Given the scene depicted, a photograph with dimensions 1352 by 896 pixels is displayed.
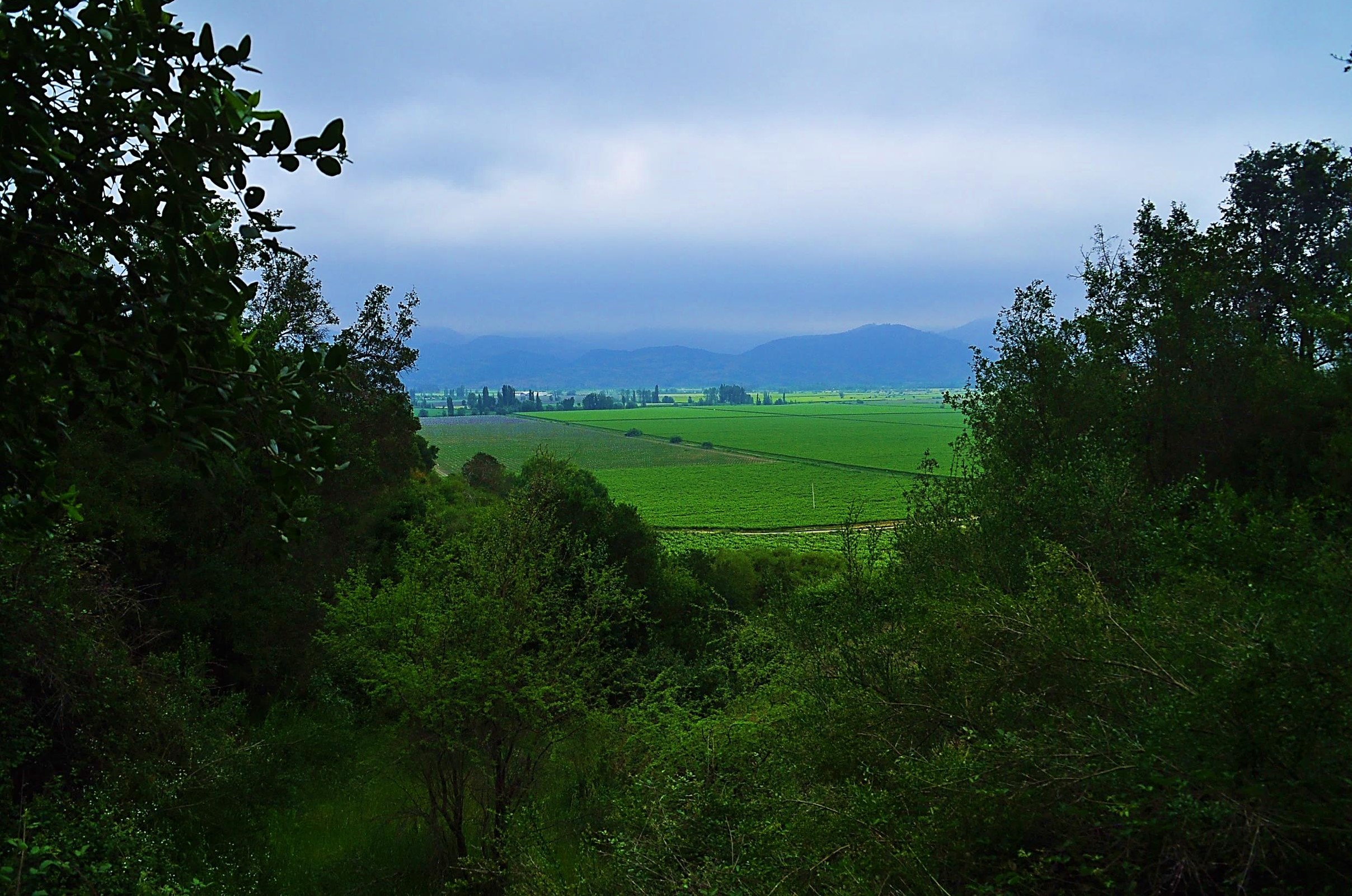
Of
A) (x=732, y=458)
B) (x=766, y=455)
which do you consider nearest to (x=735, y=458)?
(x=732, y=458)

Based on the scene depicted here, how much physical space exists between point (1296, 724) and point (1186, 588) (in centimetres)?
363

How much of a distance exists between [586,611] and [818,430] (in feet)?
410

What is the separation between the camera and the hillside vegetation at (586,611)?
2.54 meters

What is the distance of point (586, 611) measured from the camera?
15047 mm

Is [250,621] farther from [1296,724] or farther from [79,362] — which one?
[1296,724]

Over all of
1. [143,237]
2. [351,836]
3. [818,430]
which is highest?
[143,237]

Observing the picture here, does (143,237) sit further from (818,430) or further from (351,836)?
(818,430)

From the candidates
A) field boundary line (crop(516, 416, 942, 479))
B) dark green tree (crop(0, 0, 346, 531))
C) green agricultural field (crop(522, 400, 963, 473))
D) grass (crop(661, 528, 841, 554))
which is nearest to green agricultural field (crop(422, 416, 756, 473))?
field boundary line (crop(516, 416, 942, 479))

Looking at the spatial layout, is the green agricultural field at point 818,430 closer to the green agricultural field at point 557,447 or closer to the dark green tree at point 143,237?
the green agricultural field at point 557,447

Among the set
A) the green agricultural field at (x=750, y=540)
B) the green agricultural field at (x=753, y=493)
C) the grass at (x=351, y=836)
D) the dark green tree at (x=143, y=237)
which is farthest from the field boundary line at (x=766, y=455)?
the dark green tree at (x=143, y=237)

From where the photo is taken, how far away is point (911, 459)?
306ft

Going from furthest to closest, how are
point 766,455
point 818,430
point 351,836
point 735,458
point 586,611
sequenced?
point 818,430, point 766,455, point 735,458, point 586,611, point 351,836

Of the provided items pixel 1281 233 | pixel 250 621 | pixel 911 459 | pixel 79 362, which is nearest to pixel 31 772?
pixel 250 621

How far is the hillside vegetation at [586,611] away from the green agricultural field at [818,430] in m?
54.1
